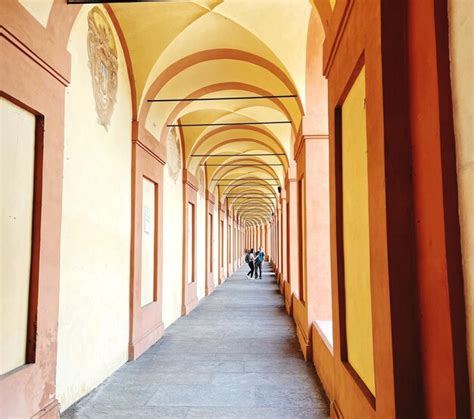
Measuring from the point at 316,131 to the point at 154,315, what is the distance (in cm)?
459

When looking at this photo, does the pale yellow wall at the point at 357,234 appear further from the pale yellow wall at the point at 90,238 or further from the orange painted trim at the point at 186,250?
the orange painted trim at the point at 186,250

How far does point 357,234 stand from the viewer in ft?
10.0

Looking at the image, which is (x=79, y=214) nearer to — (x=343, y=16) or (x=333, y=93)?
(x=333, y=93)

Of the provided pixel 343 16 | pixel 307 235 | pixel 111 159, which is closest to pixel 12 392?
pixel 111 159

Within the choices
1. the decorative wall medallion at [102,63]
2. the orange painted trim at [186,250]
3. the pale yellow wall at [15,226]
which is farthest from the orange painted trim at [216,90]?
the pale yellow wall at [15,226]

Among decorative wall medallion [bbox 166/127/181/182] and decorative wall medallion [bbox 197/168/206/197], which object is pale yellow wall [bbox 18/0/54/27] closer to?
decorative wall medallion [bbox 166/127/181/182]

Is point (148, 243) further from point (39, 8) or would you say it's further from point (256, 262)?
point (256, 262)

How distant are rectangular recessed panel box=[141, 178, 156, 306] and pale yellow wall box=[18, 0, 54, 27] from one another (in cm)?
404

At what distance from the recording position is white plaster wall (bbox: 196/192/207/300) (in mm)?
14242

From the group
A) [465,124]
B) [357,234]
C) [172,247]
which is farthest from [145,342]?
[465,124]

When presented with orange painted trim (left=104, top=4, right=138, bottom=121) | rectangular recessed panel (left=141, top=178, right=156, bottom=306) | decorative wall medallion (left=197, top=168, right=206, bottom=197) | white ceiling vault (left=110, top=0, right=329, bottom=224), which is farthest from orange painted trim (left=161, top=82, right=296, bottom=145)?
decorative wall medallion (left=197, top=168, right=206, bottom=197)

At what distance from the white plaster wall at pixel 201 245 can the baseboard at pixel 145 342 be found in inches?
220

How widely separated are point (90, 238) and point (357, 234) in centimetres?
352

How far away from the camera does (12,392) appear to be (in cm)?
334
